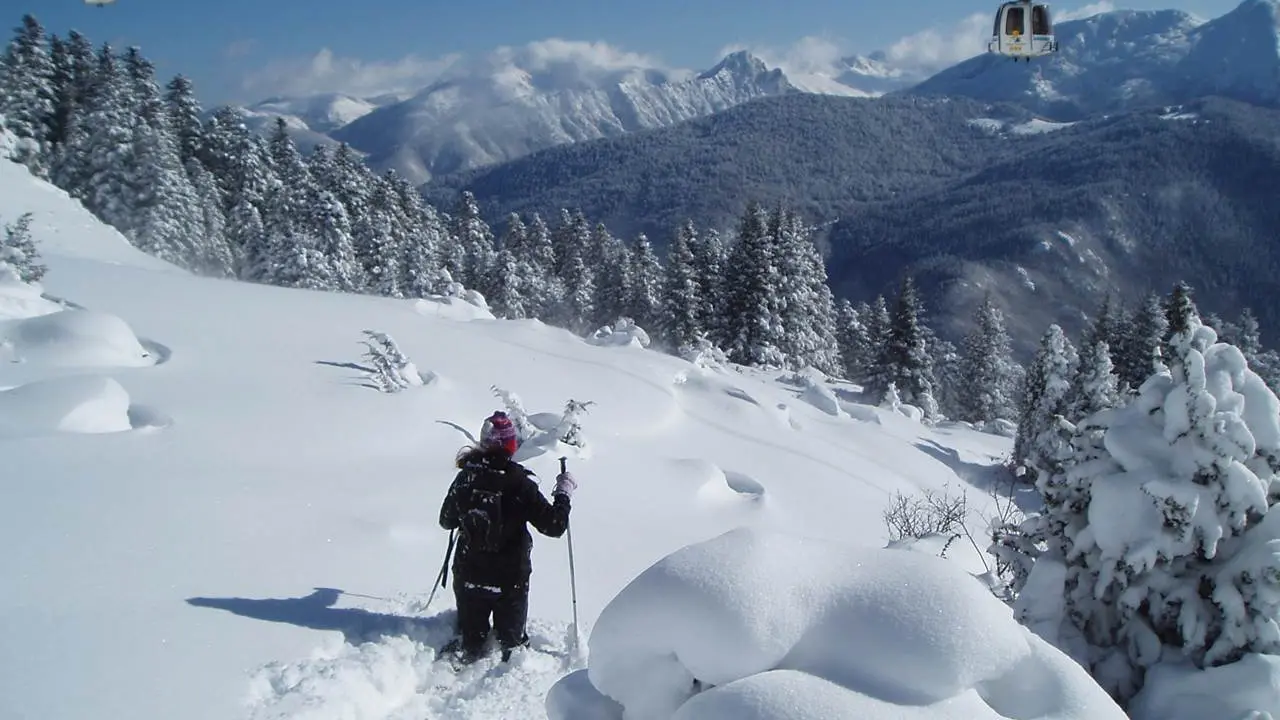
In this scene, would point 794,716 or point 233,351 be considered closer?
point 794,716

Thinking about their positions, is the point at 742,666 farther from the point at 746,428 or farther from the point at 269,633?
the point at 746,428

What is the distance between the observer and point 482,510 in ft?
18.1

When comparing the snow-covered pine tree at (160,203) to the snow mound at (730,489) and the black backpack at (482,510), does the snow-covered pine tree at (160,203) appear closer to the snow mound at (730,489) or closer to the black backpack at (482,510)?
the snow mound at (730,489)


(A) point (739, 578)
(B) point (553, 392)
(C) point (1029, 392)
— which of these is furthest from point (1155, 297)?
(A) point (739, 578)

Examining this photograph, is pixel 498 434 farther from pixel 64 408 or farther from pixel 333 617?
pixel 64 408

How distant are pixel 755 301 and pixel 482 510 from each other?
3762 cm

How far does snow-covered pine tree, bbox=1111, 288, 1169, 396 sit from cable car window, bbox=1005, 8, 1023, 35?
2882cm

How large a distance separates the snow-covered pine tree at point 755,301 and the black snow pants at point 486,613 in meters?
36.2

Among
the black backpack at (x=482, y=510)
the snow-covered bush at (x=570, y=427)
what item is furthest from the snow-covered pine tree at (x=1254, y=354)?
the black backpack at (x=482, y=510)

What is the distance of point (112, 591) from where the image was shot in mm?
5129

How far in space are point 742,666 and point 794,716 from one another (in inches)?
16.9

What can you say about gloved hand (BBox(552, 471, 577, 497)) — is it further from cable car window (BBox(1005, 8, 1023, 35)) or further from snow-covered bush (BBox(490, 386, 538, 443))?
cable car window (BBox(1005, 8, 1023, 35))

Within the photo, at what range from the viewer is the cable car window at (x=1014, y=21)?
1686 centimetres

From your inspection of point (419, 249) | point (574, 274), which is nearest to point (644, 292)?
point (574, 274)
